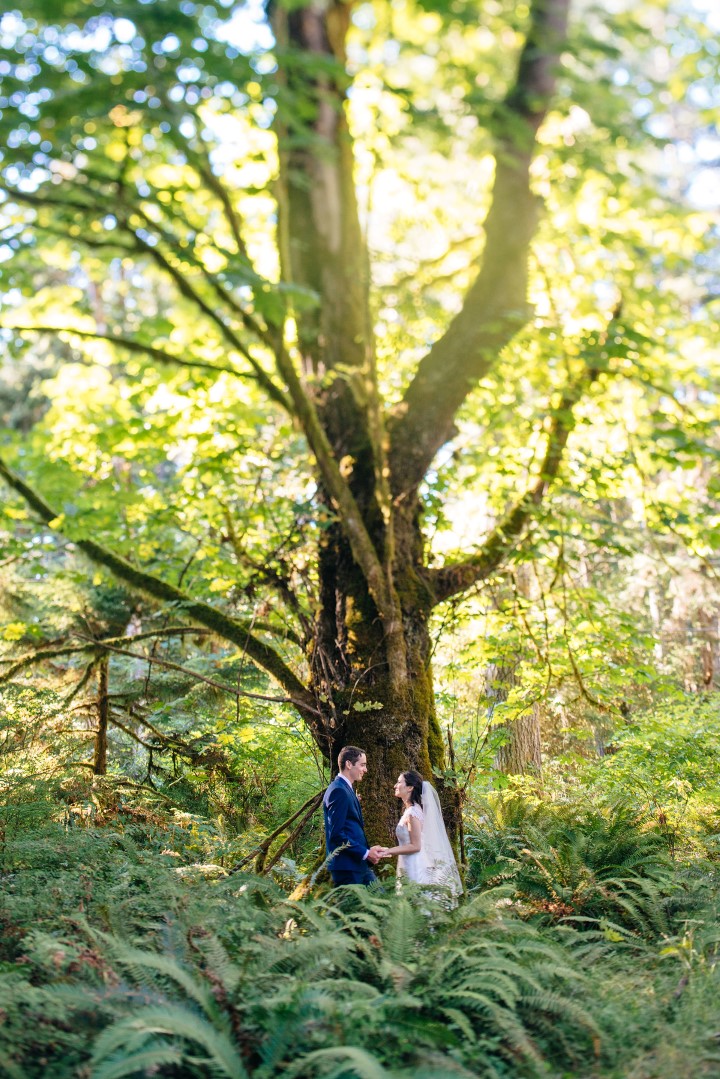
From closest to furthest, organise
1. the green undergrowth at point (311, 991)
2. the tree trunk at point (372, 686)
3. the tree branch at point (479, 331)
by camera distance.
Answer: the green undergrowth at point (311, 991)
the tree trunk at point (372, 686)
the tree branch at point (479, 331)

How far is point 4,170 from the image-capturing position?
14.9 ft

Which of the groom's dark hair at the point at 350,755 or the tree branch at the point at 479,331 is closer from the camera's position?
the groom's dark hair at the point at 350,755

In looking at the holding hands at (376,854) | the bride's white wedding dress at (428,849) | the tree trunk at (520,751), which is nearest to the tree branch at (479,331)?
the bride's white wedding dress at (428,849)

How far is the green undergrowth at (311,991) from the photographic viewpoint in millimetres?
2650

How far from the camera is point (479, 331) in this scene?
696 cm

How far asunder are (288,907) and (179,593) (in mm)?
3440

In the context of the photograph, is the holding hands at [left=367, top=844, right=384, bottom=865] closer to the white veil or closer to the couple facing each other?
the couple facing each other

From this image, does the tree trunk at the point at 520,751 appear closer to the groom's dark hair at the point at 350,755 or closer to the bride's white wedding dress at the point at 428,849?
the bride's white wedding dress at the point at 428,849

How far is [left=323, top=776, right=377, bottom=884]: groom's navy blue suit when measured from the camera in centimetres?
540

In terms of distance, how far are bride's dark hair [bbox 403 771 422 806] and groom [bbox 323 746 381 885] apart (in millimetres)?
403

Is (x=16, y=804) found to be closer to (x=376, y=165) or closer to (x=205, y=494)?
(x=205, y=494)

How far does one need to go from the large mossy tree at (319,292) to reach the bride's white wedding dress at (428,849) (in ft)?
0.90

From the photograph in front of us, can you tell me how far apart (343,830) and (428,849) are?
810 mm

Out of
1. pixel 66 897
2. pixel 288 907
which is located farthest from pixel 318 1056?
pixel 66 897
